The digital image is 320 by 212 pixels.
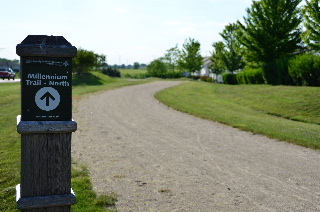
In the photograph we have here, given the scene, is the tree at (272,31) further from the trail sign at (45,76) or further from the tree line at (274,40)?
the trail sign at (45,76)

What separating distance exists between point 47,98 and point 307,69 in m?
24.5

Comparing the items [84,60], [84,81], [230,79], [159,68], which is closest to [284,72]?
[230,79]

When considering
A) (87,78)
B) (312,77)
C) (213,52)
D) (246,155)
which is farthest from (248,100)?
(213,52)

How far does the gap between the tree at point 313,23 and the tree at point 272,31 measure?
5479 millimetres

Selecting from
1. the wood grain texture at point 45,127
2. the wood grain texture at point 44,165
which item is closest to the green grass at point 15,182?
the wood grain texture at point 44,165

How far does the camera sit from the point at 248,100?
906 inches

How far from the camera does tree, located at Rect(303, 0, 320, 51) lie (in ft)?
75.9

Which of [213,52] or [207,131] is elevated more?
[213,52]

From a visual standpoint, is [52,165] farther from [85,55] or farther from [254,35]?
[85,55]

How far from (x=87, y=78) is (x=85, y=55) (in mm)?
2831

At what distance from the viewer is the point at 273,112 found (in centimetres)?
1823

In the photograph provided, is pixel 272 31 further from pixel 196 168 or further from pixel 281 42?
pixel 196 168

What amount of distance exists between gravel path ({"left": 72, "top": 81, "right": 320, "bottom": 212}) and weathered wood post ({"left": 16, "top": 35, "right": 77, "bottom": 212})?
1.92 metres

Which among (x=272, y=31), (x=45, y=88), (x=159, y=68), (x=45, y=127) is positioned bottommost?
(x=45, y=127)
